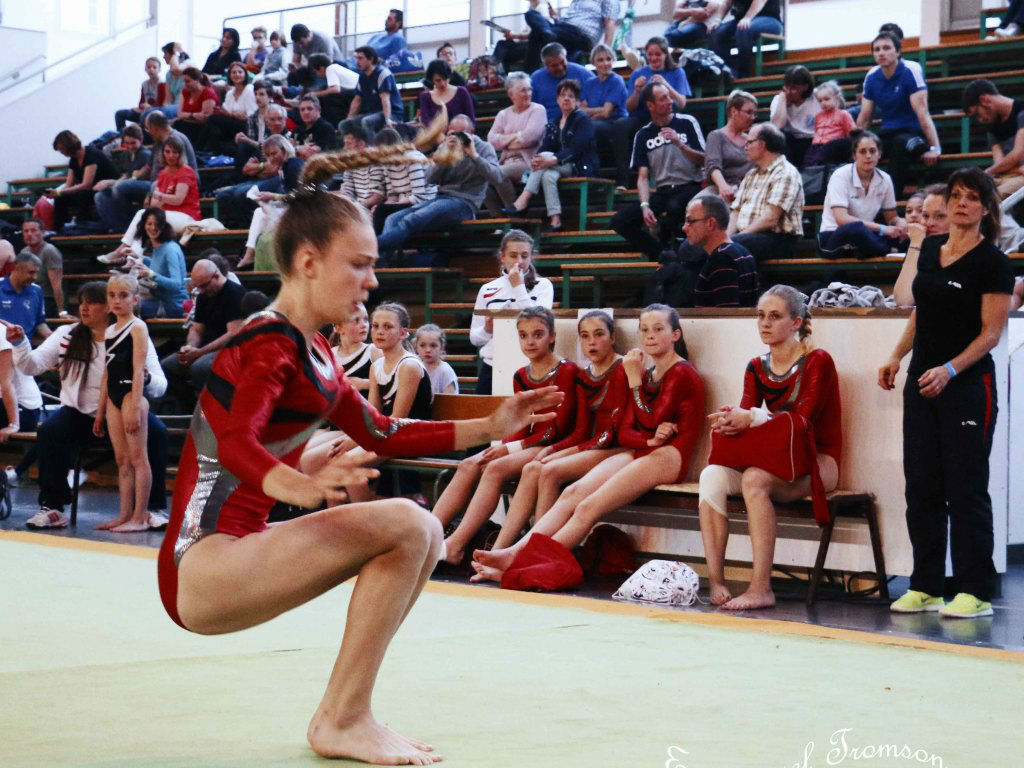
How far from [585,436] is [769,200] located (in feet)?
9.41

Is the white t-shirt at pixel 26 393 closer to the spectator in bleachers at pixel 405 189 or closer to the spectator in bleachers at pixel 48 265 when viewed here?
the spectator in bleachers at pixel 405 189

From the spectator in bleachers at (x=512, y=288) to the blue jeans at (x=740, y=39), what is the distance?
5203mm

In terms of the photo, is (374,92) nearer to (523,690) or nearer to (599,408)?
(599,408)

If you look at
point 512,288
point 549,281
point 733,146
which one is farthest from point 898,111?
point 512,288

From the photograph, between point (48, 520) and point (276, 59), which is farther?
point (276, 59)

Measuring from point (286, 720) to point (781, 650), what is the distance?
200 cm

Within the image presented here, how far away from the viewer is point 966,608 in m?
5.71

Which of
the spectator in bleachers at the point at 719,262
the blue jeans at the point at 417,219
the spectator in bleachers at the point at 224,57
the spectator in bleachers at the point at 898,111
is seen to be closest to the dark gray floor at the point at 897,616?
the spectator in bleachers at the point at 719,262

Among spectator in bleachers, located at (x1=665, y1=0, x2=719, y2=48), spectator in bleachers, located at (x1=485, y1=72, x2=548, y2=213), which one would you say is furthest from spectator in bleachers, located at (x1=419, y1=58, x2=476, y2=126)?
spectator in bleachers, located at (x1=665, y1=0, x2=719, y2=48)

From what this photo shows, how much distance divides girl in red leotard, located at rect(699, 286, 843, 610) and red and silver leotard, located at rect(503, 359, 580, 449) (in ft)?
3.29

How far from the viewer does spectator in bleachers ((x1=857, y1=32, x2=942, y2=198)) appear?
10305mm

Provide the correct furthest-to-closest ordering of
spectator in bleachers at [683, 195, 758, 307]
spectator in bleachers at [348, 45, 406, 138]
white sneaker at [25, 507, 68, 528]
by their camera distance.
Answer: spectator in bleachers at [348, 45, 406, 138], white sneaker at [25, 507, 68, 528], spectator in bleachers at [683, 195, 758, 307]

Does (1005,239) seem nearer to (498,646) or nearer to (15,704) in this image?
(498,646)

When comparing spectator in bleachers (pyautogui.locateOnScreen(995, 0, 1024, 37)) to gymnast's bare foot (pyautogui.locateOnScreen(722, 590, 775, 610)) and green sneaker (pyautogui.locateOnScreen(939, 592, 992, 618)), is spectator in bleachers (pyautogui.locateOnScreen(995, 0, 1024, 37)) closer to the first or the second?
green sneaker (pyautogui.locateOnScreen(939, 592, 992, 618))
